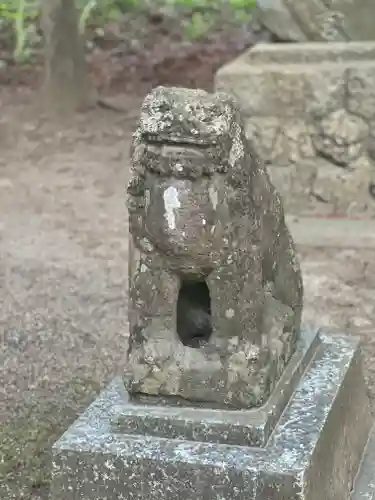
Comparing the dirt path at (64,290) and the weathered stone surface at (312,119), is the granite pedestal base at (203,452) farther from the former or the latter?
the weathered stone surface at (312,119)

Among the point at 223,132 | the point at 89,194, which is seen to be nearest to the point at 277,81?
the point at 89,194

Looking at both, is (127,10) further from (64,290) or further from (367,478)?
(367,478)

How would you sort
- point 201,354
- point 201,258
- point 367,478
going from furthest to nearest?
1. point 367,478
2. point 201,354
3. point 201,258

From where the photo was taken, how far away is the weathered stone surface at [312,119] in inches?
195

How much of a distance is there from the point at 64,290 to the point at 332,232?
139 centimetres

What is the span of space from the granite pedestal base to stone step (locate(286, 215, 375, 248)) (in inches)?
96.0

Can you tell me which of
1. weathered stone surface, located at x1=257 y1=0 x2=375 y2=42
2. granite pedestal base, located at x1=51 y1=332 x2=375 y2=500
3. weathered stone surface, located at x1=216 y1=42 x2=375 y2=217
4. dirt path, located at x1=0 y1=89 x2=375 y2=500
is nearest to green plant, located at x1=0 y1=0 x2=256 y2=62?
dirt path, located at x1=0 y1=89 x2=375 y2=500

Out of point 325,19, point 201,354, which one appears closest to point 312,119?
point 325,19

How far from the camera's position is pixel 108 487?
6.97 feet

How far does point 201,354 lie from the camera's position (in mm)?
2182

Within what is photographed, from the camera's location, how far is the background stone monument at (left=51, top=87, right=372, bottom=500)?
2.02m

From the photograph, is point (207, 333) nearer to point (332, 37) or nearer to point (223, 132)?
point (223, 132)

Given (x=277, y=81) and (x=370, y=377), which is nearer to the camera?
(x=370, y=377)

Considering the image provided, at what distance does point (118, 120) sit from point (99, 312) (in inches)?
145
